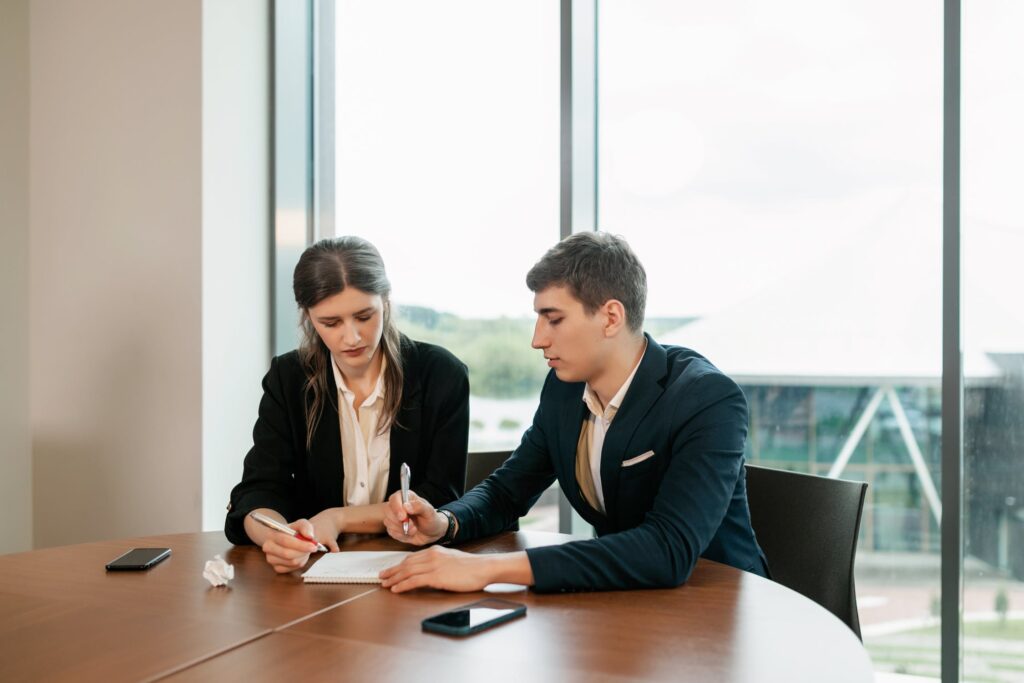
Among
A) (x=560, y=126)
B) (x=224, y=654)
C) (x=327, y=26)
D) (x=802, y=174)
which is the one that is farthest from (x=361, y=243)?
(x=327, y=26)

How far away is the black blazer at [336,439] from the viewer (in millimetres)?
2154

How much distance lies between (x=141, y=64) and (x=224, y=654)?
8.81 ft

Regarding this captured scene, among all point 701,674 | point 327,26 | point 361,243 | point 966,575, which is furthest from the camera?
point 327,26

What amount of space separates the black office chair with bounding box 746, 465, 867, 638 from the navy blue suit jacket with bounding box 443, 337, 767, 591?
0.11m

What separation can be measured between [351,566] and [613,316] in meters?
0.78

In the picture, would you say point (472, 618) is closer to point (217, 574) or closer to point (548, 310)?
point (217, 574)

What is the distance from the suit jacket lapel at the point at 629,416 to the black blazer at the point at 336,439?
1.51ft

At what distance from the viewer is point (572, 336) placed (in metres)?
1.91

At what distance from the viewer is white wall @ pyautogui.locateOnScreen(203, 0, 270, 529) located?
3146mm

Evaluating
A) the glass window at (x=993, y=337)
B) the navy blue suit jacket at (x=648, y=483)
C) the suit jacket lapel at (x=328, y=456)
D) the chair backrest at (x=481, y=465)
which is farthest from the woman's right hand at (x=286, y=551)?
the glass window at (x=993, y=337)

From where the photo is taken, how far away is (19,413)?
3.41 metres

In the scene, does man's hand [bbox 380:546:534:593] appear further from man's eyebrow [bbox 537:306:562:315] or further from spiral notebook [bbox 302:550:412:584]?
man's eyebrow [bbox 537:306:562:315]

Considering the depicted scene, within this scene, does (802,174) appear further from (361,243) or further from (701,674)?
(701,674)

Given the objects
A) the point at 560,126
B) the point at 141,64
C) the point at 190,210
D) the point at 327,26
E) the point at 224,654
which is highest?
the point at 327,26
